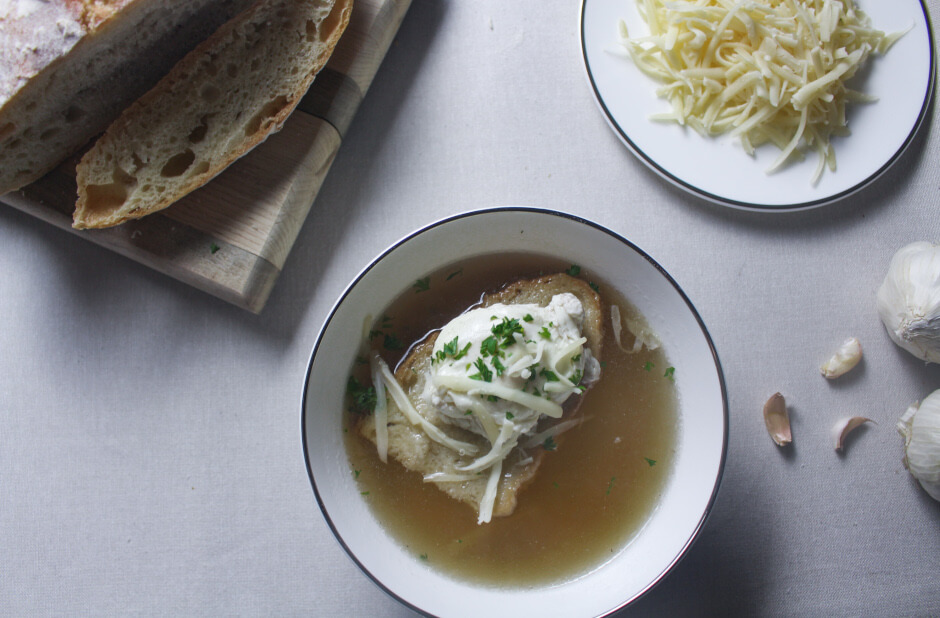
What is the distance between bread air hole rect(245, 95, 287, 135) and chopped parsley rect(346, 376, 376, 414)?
0.75 m

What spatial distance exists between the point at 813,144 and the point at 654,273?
704 millimetres

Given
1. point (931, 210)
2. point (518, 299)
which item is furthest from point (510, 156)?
point (931, 210)

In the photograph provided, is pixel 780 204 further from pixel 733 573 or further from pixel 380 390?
pixel 380 390

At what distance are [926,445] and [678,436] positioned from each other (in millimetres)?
717

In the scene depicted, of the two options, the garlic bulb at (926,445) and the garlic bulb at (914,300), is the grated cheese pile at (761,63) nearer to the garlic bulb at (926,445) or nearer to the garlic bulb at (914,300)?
the garlic bulb at (914,300)

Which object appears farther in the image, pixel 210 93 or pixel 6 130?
pixel 210 93

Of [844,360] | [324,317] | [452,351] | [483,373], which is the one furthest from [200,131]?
[844,360]

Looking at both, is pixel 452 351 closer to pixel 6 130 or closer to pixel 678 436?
pixel 678 436

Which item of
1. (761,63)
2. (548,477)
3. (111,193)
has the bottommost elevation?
(548,477)

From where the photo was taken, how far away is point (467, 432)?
67.5 inches

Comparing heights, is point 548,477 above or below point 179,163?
below

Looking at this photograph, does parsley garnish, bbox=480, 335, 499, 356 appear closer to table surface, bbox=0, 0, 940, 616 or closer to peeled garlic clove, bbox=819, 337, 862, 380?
table surface, bbox=0, 0, 940, 616

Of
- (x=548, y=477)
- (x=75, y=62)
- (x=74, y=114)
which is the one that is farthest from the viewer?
(x=548, y=477)

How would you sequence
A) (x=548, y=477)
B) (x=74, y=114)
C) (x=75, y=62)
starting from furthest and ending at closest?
(x=548, y=477) < (x=74, y=114) < (x=75, y=62)
